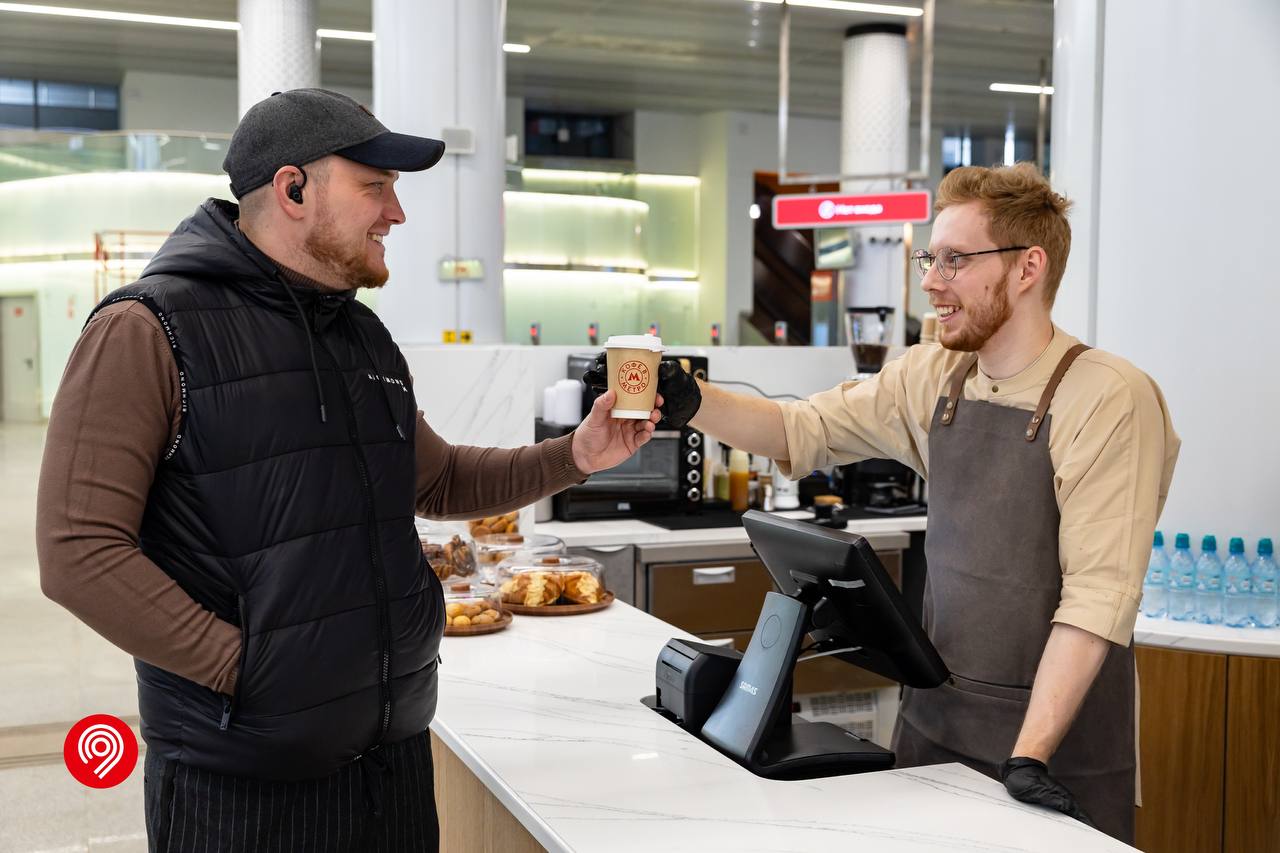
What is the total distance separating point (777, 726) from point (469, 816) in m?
0.75

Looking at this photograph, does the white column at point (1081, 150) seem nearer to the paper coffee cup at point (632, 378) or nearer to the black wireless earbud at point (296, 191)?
the paper coffee cup at point (632, 378)

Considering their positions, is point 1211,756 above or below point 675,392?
below

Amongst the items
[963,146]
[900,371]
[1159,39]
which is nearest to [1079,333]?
[1159,39]

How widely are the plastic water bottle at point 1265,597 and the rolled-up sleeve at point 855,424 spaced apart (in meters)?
1.42

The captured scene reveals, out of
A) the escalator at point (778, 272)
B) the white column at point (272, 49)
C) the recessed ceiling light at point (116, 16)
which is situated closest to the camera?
the white column at point (272, 49)

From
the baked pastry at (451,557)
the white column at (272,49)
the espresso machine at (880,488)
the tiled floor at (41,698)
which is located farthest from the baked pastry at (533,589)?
the white column at (272,49)

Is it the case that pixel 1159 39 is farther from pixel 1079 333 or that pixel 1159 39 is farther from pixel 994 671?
pixel 994 671

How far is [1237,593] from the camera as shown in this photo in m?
3.49

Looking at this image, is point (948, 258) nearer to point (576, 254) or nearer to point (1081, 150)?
point (1081, 150)

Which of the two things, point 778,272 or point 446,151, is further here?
point 778,272

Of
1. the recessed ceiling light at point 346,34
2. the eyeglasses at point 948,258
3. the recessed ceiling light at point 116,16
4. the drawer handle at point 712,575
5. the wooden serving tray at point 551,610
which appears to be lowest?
the drawer handle at point 712,575

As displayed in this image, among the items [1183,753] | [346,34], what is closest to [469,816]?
[1183,753]

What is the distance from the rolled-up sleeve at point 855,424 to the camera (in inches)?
103

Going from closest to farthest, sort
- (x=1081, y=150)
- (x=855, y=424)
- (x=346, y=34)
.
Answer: (x=855, y=424)
(x=1081, y=150)
(x=346, y=34)
